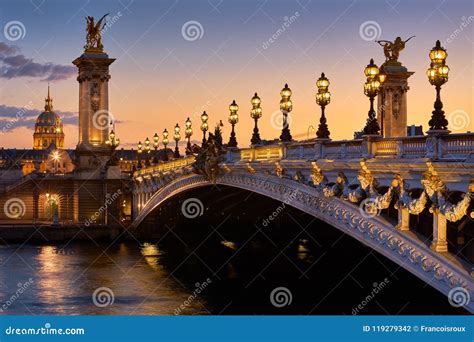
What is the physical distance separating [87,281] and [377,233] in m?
24.6

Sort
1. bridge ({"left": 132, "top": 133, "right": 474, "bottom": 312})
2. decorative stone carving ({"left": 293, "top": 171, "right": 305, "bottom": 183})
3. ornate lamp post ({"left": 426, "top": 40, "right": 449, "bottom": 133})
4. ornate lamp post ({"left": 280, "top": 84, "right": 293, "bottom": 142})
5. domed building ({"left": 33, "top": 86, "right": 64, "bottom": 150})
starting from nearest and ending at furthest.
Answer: bridge ({"left": 132, "top": 133, "right": 474, "bottom": 312}) → ornate lamp post ({"left": 426, "top": 40, "right": 449, "bottom": 133}) → decorative stone carving ({"left": 293, "top": 171, "right": 305, "bottom": 183}) → ornate lamp post ({"left": 280, "top": 84, "right": 293, "bottom": 142}) → domed building ({"left": 33, "top": 86, "right": 64, "bottom": 150})

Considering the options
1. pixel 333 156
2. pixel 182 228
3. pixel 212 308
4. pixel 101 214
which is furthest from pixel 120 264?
pixel 333 156

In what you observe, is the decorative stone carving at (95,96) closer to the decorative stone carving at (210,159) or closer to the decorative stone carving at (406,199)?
the decorative stone carving at (210,159)

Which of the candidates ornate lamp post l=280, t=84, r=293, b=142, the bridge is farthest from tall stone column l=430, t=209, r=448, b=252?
ornate lamp post l=280, t=84, r=293, b=142

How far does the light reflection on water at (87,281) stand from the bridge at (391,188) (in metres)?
7.43

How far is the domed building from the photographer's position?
183250 millimetres

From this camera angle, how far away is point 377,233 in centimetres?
2598

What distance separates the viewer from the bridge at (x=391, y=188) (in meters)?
21.8

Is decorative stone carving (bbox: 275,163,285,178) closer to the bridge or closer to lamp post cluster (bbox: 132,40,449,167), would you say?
the bridge

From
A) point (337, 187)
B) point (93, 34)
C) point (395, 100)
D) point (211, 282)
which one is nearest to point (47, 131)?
point (93, 34)

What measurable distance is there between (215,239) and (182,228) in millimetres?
3444

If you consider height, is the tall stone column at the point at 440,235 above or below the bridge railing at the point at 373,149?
below

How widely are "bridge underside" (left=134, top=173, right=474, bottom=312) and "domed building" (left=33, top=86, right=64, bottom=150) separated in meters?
148

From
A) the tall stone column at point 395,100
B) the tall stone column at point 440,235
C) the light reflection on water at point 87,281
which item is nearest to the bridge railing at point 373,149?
the tall stone column at point 440,235
